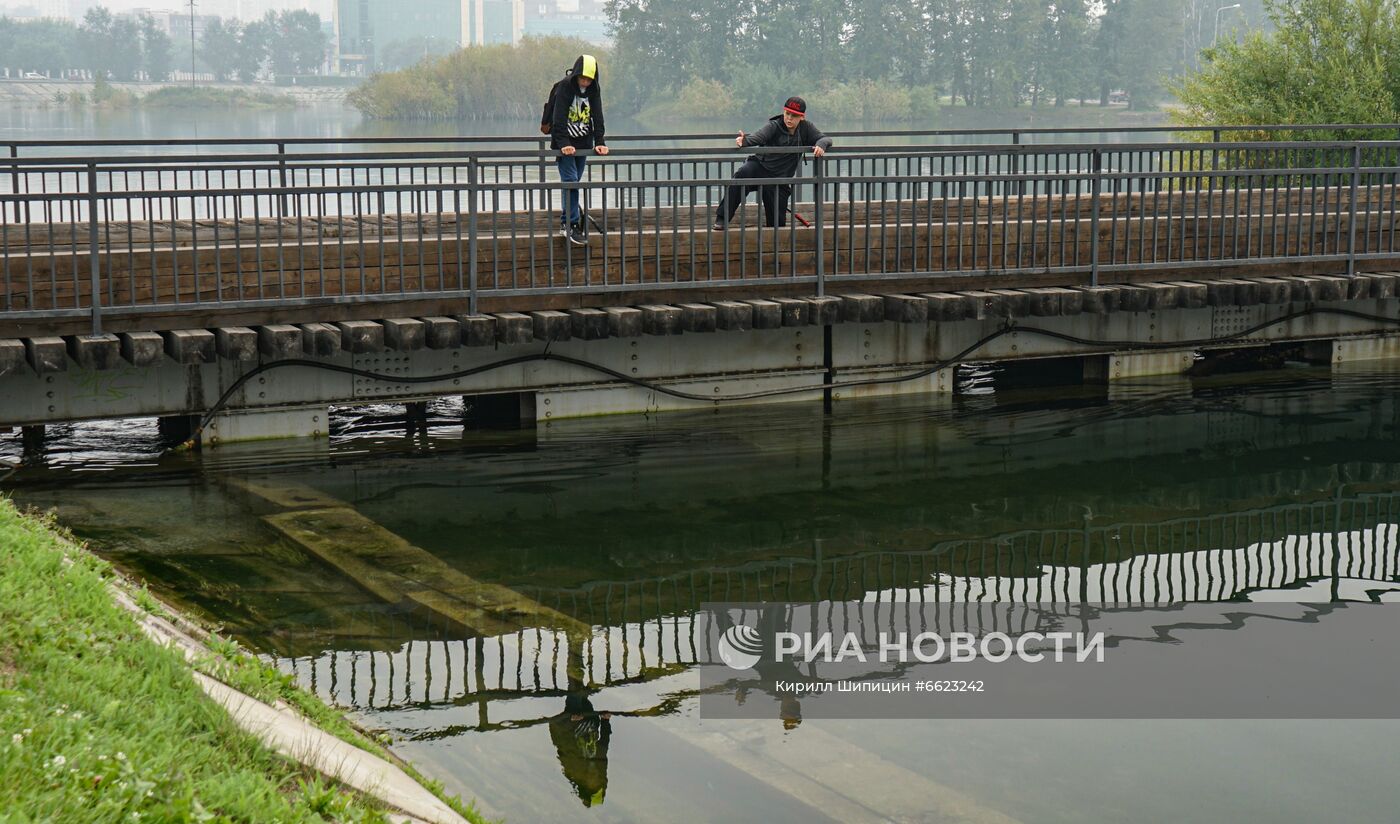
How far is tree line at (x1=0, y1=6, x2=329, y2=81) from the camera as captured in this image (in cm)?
16012

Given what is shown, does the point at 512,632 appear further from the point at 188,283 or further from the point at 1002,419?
the point at 1002,419

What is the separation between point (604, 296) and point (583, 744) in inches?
296

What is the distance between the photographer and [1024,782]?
7.89 meters

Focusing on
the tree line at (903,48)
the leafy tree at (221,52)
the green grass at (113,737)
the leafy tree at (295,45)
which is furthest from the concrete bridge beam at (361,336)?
the leafy tree at (295,45)

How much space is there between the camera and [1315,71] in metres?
35.2

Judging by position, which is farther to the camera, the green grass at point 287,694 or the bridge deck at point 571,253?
the bridge deck at point 571,253

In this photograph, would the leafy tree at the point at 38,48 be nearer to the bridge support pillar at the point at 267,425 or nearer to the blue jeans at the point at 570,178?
the blue jeans at the point at 570,178

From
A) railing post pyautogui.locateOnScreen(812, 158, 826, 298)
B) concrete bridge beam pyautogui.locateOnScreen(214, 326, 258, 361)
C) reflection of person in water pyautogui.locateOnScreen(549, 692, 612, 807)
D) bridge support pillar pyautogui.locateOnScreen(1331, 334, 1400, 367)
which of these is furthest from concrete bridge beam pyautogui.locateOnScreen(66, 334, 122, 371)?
bridge support pillar pyautogui.locateOnScreen(1331, 334, 1400, 367)

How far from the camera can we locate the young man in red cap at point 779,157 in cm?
1639

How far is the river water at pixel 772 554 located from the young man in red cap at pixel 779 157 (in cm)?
207

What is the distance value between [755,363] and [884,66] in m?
93.1

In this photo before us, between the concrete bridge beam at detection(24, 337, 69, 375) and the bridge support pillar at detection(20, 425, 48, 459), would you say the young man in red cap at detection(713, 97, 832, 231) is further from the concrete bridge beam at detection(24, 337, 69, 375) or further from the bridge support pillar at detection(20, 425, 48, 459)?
the bridge support pillar at detection(20, 425, 48, 459)

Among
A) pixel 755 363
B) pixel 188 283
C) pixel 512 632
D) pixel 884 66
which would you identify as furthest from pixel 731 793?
pixel 884 66

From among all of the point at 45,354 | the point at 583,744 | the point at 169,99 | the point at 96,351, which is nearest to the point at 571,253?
the point at 96,351
